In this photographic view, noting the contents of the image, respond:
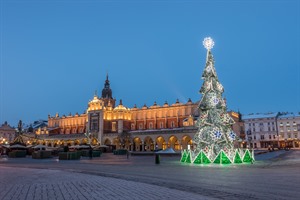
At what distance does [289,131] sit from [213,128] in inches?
3273

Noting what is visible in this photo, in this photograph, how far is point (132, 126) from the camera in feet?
275

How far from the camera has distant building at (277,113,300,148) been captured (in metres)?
94.1

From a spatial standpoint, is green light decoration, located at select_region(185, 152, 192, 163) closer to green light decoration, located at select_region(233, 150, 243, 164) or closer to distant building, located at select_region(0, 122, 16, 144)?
green light decoration, located at select_region(233, 150, 243, 164)

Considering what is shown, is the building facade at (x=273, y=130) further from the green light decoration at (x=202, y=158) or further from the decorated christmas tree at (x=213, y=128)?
the green light decoration at (x=202, y=158)

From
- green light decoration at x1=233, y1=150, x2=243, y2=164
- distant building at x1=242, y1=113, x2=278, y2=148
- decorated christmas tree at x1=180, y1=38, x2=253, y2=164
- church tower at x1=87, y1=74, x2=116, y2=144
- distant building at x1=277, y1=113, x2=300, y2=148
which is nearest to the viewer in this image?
green light decoration at x1=233, y1=150, x2=243, y2=164

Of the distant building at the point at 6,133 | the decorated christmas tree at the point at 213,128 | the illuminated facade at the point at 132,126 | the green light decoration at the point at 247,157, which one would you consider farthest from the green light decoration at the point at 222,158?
the distant building at the point at 6,133

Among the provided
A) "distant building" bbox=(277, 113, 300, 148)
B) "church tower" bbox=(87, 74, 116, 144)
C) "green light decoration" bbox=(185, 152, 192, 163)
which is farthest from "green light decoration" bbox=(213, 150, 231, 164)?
"distant building" bbox=(277, 113, 300, 148)

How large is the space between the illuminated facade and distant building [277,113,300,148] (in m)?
25.2

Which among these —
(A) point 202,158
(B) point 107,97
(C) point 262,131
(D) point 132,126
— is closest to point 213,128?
(A) point 202,158

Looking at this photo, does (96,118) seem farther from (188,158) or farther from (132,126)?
(188,158)

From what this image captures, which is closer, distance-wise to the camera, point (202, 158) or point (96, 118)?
point (202, 158)

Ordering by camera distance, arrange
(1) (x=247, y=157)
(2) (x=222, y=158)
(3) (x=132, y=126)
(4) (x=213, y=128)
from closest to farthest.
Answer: (2) (x=222, y=158) → (1) (x=247, y=157) → (4) (x=213, y=128) → (3) (x=132, y=126)

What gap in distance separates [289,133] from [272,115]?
31.0ft

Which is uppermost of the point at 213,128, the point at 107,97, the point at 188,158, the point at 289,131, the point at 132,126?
the point at 107,97
